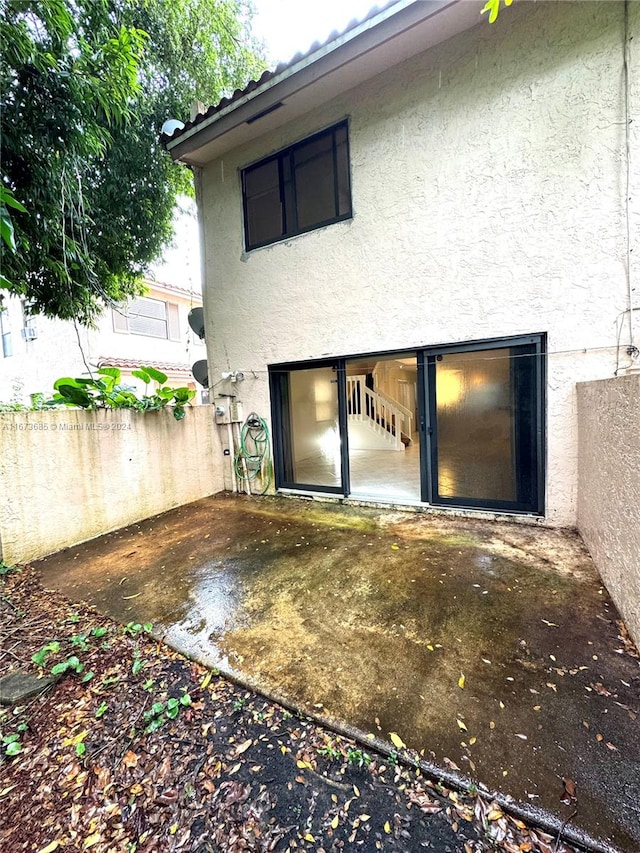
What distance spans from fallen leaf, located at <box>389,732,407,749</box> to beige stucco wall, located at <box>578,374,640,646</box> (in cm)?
156

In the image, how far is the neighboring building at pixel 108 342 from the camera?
1116 centimetres

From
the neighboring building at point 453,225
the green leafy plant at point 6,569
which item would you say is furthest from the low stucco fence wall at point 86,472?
the neighboring building at point 453,225

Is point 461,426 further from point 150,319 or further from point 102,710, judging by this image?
point 150,319

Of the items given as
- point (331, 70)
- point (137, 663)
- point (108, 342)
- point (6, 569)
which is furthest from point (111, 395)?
point (108, 342)

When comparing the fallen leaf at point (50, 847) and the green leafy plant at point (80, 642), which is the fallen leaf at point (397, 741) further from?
the green leafy plant at point (80, 642)

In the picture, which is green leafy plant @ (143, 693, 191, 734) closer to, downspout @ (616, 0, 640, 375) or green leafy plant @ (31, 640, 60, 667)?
green leafy plant @ (31, 640, 60, 667)

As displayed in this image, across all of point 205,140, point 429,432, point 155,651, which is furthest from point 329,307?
point 155,651

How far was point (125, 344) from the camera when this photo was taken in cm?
1190

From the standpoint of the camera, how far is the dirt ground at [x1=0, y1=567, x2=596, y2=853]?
123cm

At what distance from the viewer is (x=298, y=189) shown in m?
5.16

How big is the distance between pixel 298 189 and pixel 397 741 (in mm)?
6157

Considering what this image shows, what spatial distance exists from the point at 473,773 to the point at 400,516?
10.3ft

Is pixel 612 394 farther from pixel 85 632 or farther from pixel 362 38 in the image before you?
pixel 362 38

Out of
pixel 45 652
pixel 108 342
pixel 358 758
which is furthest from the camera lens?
pixel 108 342
